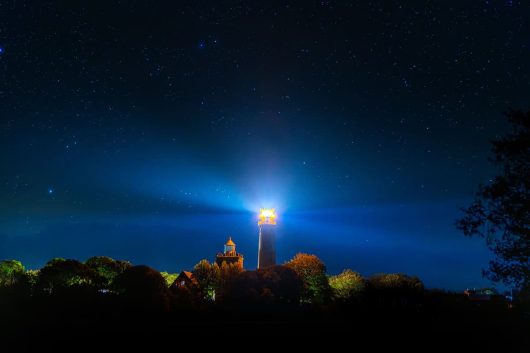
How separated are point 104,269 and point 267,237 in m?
29.7

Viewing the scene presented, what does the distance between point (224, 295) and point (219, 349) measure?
3461 cm

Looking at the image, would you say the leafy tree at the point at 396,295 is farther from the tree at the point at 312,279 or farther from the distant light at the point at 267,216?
the distant light at the point at 267,216

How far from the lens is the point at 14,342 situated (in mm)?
16016

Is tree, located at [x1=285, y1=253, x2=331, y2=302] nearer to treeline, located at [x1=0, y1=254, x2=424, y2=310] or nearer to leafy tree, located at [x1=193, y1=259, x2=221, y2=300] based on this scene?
treeline, located at [x1=0, y1=254, x2=424, y2=310]

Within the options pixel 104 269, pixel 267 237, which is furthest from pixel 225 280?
pixel 104 269

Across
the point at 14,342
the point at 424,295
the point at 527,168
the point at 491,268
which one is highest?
the point at 527,168

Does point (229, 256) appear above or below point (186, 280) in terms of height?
above

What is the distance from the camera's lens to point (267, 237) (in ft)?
281

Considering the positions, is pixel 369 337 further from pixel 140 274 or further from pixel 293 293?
pixel 293 293

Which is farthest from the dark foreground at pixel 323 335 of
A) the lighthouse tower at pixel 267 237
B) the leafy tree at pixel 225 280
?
the lighthouse tower at pixel 267 237

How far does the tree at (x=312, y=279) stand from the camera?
61500mm

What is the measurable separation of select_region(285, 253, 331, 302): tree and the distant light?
1940 cm

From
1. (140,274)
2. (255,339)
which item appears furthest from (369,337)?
(140,274)

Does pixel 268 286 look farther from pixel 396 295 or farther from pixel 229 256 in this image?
pixel 229 256
